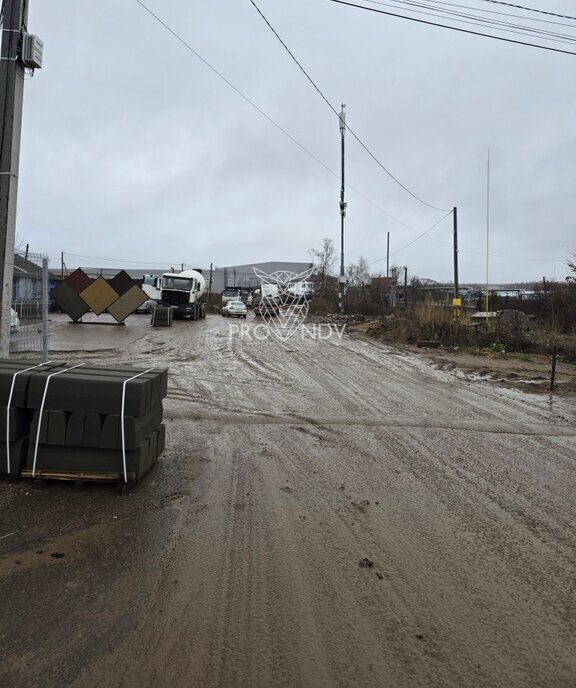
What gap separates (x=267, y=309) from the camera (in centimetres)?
3688

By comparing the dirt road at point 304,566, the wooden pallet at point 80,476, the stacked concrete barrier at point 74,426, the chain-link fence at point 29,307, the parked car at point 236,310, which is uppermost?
the parked car at point 236,310

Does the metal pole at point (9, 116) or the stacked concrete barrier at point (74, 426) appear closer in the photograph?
the stacked concrete barrier at point (74, 426)

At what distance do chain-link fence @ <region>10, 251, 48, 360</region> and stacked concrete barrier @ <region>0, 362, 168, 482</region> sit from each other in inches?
112

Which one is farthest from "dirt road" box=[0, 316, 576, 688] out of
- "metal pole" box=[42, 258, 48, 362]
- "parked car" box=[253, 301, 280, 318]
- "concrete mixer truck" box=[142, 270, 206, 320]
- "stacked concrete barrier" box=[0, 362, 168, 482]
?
"parked car" box=[253, 301, 280, 318]

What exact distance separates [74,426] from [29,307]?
13.3 ft

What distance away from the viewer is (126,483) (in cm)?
448

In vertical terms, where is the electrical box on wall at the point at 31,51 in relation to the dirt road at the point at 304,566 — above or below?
above

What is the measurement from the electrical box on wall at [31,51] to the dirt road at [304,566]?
16.3 ft

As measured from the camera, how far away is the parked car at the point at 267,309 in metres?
36.0

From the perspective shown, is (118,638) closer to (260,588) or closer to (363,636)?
(260,588)

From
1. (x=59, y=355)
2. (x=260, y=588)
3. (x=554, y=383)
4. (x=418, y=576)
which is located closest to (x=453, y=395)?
(x=554, y=383)

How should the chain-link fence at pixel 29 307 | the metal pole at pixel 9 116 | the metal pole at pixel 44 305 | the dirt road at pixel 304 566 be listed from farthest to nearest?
the metal pole at pixel 44 305 → the chain-link fence at pixel 29 307 → the metal pole at pixel 9 116 → the dirt road at pixel 304 566

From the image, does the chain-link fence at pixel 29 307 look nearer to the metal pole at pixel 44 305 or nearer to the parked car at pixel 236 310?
the metal pole at pixel 44 305

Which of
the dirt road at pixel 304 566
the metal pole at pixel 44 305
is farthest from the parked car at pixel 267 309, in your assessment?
the dirt road at pixel 304 566
